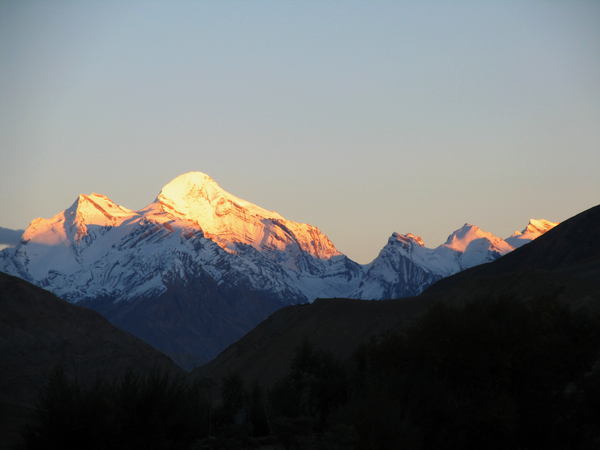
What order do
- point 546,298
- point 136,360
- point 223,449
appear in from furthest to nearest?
point 136,360, point 546,298, point 223,449

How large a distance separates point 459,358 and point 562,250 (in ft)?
462

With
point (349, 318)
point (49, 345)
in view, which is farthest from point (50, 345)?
point (349, 318)

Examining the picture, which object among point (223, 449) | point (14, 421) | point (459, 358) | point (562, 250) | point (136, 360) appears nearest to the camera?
point (223, 449)

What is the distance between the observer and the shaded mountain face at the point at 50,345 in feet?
296

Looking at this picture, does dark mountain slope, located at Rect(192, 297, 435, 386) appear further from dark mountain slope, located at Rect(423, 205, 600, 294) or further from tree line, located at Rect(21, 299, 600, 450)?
dark mountain slope, located at Rect(423, 205, 600, 294)

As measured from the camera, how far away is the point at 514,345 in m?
48.4

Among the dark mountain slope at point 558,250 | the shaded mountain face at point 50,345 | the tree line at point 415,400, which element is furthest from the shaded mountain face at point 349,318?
the dark mountain slope at point 558,250

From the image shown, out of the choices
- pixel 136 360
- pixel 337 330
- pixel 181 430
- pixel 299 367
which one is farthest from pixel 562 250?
pixel 181 430

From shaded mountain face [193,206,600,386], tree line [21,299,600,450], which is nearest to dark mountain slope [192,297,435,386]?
shaded mountain face [193,206,600,386]

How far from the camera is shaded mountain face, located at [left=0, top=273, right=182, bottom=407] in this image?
296ft

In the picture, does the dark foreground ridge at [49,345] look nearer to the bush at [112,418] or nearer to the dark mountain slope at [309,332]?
the dark mountain slope at [309,332]

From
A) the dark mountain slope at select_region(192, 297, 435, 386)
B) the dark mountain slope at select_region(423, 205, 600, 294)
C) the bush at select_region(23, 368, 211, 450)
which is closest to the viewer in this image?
the bush at select_region(23, 368, 211, 450)

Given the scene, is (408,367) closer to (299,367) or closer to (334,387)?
(334,387)

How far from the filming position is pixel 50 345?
99.7 meters
